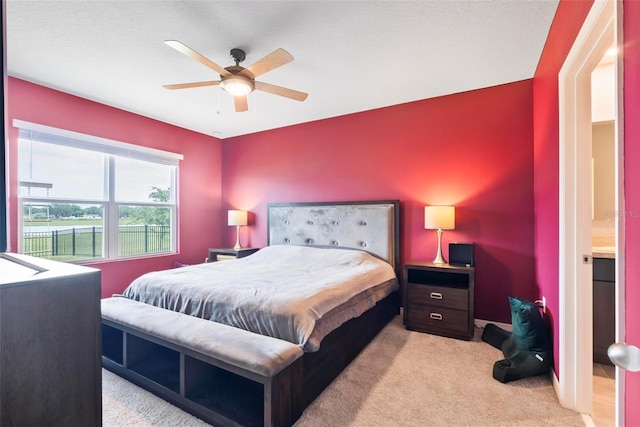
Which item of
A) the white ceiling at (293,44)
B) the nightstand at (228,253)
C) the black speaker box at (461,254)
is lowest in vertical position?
the nightstand at (228,253)

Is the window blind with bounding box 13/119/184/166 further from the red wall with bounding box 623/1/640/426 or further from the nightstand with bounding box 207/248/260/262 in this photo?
the red wall with bounding box 623/1/640/426

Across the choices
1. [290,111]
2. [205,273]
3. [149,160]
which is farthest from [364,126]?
[149,160]

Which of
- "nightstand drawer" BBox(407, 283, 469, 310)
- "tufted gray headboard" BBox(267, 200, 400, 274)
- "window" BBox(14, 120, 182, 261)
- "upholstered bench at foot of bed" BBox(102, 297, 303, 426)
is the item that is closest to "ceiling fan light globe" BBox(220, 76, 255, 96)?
"upholstered bench at foot of bed" BBox(102, 297, 303, 426)

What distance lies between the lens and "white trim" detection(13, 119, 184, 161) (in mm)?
2871

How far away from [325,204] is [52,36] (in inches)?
117

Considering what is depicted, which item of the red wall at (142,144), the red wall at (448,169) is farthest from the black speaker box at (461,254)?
the red wall at (142,144)

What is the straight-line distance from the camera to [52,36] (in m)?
2.19

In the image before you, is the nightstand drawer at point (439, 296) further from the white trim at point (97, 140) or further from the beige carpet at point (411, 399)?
the white trim at point (97, 140)

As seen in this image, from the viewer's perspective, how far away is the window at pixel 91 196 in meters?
2.96

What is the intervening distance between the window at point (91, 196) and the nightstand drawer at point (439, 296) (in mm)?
3411

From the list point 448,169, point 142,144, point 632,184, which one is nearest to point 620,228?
point 632,184

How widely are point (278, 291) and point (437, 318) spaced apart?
5.52ft

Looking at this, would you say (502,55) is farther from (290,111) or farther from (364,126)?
(290,111)

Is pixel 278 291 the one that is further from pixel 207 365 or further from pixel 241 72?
pixel 241 72
